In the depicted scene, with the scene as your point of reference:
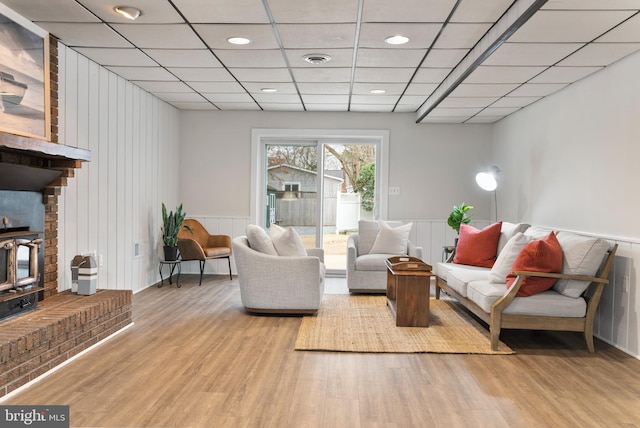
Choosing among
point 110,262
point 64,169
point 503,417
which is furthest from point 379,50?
point 110,262

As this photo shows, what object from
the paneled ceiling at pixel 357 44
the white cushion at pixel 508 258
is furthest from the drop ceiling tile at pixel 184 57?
the white cushion at pixel 508 258

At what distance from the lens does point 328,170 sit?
298 inches

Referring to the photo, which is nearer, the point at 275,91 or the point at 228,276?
the point at 275,91

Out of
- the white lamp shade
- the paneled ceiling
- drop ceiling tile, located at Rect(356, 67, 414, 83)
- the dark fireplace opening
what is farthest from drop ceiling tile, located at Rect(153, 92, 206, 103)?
the white lamp shade

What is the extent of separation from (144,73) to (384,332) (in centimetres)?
346

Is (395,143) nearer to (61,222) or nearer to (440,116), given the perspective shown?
(440,116)

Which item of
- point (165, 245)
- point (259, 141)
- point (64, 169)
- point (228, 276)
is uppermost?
point (259, 141)

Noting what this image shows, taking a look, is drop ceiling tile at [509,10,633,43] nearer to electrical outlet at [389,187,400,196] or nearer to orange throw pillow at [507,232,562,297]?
orange throw pillow at [507,232,562,297]

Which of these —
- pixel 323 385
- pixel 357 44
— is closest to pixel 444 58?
pixel 357 44

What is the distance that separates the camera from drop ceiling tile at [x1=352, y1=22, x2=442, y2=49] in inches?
143

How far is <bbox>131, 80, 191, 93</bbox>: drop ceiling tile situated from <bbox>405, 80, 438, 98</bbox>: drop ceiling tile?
2529mm

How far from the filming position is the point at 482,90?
16.9 feet

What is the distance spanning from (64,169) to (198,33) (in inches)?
57.0

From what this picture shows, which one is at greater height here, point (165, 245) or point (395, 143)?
point (395, 143)
